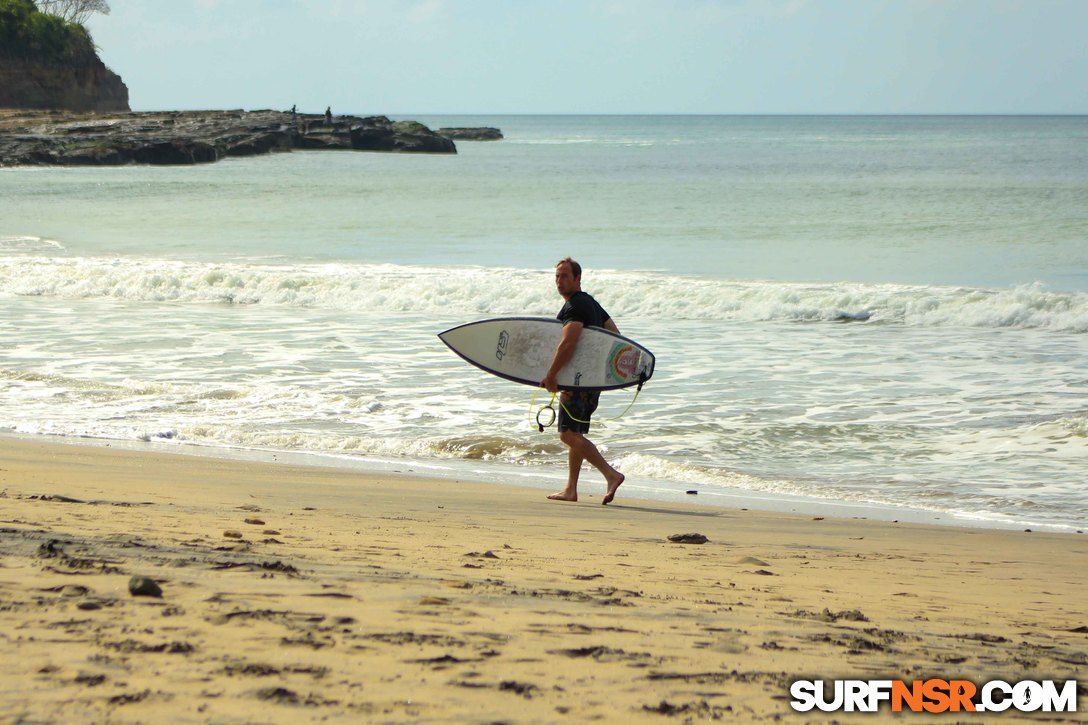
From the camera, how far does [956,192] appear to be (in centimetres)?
4300

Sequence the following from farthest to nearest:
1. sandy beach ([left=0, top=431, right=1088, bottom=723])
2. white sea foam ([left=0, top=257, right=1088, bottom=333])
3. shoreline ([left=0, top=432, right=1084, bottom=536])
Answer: white sea foam ([left=0, top=257, right=1088, bottom=333]), shoreline ([left=0, top=432, right=1084, bottom=536]), sandy beach ([left=0, top=431, right=1088, bottom=723])

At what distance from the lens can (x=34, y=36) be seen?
92750mm

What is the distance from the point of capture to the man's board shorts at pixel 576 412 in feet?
24.8

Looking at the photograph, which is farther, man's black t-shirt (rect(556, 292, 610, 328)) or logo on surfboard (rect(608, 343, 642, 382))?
logo on surfboard (rect(608, 343, 642, 382))

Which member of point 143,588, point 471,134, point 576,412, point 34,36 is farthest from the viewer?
point 471,134

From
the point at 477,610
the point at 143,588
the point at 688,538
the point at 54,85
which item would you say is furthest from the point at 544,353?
the point at 54,85

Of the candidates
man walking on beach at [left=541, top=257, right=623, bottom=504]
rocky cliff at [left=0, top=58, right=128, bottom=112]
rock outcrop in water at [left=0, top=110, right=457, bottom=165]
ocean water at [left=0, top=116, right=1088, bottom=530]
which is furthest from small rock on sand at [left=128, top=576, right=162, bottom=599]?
rocky cliff at [left=0, top=58, right=128, bottom=112]

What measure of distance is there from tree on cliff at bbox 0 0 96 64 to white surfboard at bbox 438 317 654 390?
3822 inches

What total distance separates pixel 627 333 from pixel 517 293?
4084 millimetres

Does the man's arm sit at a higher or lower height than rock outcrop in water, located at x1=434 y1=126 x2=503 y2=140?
lower

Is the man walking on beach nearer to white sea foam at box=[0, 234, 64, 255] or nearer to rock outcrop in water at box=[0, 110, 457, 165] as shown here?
white sea foam at box=[0, 234, 64, 255]

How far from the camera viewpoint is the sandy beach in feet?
9.65

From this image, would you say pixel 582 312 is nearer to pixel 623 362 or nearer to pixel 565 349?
pixel 565 349

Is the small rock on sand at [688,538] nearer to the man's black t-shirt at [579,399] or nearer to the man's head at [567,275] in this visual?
the man's black t-shirt at [579,399]
